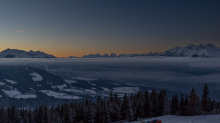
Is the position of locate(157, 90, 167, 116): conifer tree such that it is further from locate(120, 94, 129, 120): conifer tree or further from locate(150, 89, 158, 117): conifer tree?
locate(120, 94, 129, 120): conifer tree

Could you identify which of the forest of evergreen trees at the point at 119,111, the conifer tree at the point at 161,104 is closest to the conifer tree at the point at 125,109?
the forest of evergreen trees at the point at 119,111

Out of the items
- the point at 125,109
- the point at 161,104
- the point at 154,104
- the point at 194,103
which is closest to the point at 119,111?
the point at 125,109

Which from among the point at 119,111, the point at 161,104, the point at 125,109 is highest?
the point at 161,104

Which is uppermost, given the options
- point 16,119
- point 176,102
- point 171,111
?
point 176,102

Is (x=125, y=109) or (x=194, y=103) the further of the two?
(x=125, y=109)

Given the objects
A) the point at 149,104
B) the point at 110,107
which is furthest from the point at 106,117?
the point at 149,104

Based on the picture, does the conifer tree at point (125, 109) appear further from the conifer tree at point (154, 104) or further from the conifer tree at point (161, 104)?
the conifer tree at point (161, 104)

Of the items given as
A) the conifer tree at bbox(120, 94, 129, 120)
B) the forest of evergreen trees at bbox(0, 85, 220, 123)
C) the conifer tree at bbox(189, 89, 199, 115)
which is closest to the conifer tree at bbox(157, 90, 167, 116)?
the forest of evergreen trees at bbox(0, 85, 220, 123)

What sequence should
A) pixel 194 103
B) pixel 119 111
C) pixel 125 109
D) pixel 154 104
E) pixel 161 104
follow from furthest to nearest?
pixel 154 104 → pixel 161 104 → pixel 119 111 → pixel 125 109 → pixel 194 103

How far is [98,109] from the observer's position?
62.6m

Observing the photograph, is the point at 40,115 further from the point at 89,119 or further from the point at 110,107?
the point at 110,107

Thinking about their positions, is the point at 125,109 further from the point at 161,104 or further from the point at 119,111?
the point at 161,104

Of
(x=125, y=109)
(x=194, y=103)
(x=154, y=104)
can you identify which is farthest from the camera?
(x=154, y=104)

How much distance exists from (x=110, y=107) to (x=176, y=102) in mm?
28628
